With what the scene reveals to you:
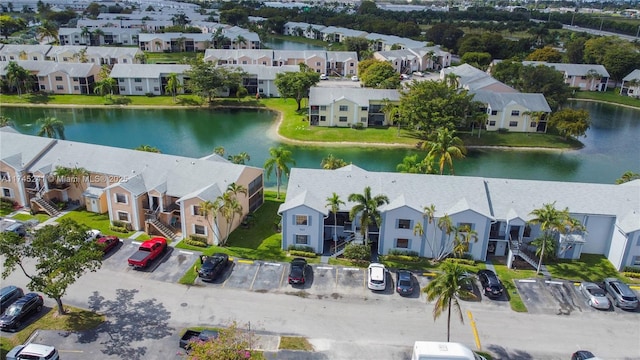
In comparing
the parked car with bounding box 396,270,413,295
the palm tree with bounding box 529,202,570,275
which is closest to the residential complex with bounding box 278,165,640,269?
the palm tree with bounding box 529,202,570,275

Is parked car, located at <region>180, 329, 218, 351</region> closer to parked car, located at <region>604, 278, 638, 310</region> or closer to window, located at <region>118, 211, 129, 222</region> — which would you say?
window, located at <region>118, 211, 129, 222</region>

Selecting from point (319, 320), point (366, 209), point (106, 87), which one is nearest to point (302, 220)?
point (366, 209)

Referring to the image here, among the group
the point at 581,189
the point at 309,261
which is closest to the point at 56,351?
the point at 309,261

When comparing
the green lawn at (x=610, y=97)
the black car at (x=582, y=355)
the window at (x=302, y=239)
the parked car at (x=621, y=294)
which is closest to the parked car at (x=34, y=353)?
the window at (x=302, y=239)

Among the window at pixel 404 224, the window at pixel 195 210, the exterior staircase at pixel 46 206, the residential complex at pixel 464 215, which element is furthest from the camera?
the exterior staircase at pixel 46 206

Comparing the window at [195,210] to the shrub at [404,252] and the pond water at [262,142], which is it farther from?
the pond water at [262,142]

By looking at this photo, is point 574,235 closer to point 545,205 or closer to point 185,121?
point 545,205
